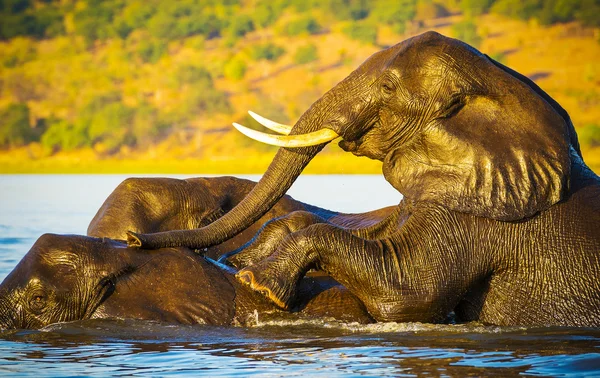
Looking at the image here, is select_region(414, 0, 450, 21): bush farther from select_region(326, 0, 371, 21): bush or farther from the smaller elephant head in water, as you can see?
the smaller elephant head in water

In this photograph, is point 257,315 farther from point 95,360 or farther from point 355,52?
point 355,52

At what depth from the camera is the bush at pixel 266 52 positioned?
5731cm

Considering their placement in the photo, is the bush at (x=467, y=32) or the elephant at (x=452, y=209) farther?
the bush at (x=467, y=32)

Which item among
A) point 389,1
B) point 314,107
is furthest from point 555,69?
point 314,107

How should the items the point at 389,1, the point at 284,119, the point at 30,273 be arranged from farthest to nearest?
1. the point at 389,1
2. the point at 284,119
3. the point at 30,273

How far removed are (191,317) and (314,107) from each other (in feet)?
4.44

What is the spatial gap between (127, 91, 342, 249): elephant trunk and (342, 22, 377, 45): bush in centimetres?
5091

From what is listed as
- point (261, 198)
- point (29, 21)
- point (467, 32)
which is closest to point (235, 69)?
point (467, 32)

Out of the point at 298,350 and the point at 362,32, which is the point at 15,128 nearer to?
the point at 362,32

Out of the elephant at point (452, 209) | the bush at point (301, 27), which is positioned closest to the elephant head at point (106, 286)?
the elephant at point (452, 209)

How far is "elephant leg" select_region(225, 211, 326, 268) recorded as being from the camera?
6832 mm

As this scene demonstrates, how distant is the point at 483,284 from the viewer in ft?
21.1

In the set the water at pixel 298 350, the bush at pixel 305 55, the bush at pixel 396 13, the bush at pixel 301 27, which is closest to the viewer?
the water at pixel 298 350

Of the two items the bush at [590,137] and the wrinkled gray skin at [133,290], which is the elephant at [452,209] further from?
the bush at [590,137]
